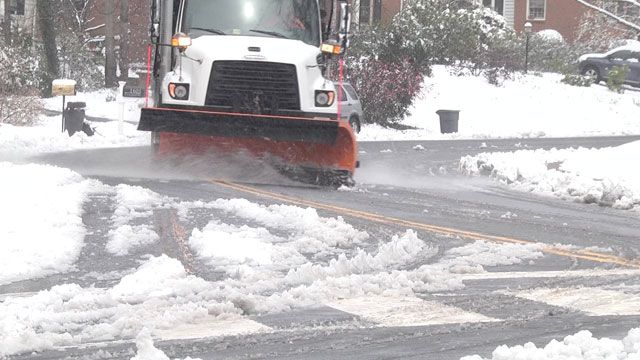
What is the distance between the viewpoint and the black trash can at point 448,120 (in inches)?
1222

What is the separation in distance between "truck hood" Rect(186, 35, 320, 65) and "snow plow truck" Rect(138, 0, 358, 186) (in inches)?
0.5

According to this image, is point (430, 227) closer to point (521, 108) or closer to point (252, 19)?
point (252, 19)

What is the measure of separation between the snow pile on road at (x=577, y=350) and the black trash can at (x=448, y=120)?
25.6 metres

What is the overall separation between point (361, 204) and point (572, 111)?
2499cm

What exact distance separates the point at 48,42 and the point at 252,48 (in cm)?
2109

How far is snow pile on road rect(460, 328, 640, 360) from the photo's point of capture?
530 cm

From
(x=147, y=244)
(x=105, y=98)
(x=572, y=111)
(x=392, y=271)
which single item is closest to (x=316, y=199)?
(x=147, y=244)

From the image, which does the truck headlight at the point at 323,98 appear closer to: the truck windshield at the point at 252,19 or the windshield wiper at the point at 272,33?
the truck windshield at the point at 252,19

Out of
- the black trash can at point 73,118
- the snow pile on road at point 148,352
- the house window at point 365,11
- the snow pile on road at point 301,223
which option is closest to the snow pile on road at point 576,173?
the snow pile on road at point 301,223

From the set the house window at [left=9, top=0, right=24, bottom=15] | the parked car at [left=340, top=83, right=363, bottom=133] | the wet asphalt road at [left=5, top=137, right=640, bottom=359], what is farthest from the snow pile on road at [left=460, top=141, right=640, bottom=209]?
the house window at [left=9, top=0, right=24, bottom=15]

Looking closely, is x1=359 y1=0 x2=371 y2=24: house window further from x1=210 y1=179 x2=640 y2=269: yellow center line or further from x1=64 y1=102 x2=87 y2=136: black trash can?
x1=210 y1=179 x2=640 y2=269: yellow center line

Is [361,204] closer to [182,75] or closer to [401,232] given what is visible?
[401,232]

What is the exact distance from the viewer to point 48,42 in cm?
3400

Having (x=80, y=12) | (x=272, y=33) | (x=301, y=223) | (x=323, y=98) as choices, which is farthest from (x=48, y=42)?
(x=301, y=223)
